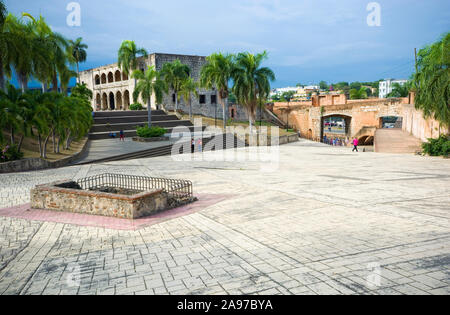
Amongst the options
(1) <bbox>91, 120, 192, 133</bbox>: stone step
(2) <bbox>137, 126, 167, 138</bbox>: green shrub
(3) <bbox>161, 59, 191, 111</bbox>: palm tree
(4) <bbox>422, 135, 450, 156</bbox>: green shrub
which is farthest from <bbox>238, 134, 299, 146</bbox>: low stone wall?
(3) <bbox>161, 59, 191, 111</bbox>: palm tree

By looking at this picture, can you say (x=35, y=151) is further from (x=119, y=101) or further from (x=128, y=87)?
(x=119, y=101)

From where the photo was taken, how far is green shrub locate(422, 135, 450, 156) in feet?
65.6

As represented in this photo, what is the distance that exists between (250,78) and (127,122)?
1555 centimetres

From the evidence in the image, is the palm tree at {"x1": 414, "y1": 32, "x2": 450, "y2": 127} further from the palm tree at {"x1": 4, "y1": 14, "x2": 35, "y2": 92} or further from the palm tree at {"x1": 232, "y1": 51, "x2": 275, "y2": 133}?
the palm tree at {"x1": 4, "y1": 14, "x2": 35, "y2": 92}

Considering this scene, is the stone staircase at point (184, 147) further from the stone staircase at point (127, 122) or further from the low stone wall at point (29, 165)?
the stone staircase at point (127, 122)

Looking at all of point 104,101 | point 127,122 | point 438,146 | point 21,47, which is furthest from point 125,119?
point 438,146

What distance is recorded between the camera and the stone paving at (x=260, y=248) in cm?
482

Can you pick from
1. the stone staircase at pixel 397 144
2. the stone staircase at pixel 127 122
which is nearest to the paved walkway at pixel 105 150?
the stone staircase at pixel 127 122

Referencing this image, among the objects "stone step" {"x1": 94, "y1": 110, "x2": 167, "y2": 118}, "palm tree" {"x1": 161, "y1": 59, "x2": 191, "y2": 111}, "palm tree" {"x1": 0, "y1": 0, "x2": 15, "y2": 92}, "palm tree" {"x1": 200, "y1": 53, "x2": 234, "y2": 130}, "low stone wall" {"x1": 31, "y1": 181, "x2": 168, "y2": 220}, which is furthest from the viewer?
"palm tree" {"x1": 161, "y1": 59, "x2": 191, "y2": 111}

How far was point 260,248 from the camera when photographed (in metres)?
6.14

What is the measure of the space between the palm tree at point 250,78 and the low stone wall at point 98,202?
2125 centimetres

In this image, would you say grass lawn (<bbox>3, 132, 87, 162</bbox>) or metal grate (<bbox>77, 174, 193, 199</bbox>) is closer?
metal grate (<bbox>77, 174, 193, 199</bbox>)

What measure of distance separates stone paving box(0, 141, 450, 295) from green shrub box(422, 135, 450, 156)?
35.8 ft
